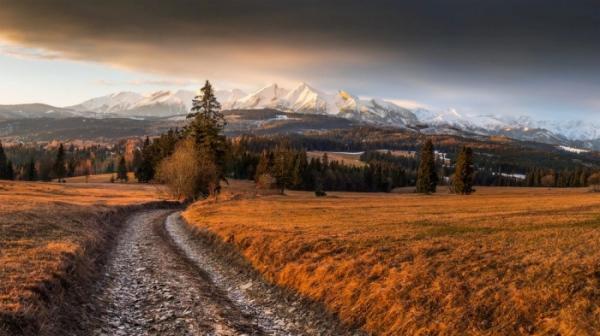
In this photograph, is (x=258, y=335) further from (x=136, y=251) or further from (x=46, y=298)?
(x=136, y=251)

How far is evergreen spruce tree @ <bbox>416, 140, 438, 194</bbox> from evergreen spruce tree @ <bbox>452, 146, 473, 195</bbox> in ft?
26.2

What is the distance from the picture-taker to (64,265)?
1962cm

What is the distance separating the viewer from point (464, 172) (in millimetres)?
102625

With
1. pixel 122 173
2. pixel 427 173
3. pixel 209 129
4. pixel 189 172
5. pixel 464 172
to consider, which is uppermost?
pixel 209 129

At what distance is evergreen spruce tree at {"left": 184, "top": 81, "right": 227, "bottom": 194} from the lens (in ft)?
251

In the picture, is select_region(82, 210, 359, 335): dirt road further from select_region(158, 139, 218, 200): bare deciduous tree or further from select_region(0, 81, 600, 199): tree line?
select_region(0, 81, 600, 199): tree line

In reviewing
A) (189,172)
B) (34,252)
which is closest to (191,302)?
(34,252)

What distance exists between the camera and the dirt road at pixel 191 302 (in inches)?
614

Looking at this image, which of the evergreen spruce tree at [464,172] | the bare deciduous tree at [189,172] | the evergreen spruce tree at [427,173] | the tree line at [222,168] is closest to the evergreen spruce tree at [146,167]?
the tree line at [222,168]

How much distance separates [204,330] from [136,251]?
16.7 m

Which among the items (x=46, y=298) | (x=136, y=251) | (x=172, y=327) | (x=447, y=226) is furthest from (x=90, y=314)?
(x=447, y=226)

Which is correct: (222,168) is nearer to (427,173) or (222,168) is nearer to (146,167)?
(427,173)

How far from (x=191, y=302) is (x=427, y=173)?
100 m

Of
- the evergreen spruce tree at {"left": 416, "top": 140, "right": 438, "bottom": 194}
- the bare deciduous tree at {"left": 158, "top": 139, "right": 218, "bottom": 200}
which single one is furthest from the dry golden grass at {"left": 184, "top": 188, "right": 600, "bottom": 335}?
the evergreen spruce tree at {"left": 416, "top": 140, "right": 438, "bottom": 194}
